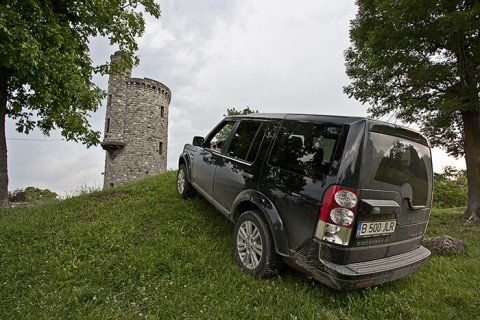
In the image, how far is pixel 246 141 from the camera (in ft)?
13.5

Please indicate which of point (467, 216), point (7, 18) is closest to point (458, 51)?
point (467, 216)

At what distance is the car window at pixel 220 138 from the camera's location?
15.7 feet

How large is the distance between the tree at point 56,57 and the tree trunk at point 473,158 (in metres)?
12.8

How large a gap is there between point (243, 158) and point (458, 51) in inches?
334

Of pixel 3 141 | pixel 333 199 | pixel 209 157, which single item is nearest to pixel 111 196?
pixel 209 157

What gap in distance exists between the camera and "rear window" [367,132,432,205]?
2823 millimetres

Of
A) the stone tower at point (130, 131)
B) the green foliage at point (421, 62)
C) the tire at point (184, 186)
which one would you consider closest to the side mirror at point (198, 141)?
the tire at point (184, 186)

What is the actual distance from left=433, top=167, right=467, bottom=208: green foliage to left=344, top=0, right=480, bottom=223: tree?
13382 millimetres

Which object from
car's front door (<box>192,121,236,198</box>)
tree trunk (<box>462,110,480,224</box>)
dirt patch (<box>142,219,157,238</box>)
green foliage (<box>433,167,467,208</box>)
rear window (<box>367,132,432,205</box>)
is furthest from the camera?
green foliage (<box>433,167,467,208</box>)

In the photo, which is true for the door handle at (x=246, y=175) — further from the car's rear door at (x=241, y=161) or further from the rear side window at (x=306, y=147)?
the rear side window at (x=306, y=147)

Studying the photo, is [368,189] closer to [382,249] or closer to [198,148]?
[382,249]

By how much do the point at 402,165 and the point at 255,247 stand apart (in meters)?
1.98

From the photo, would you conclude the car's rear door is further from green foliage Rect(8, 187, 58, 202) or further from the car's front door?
green foliage Rect(8, 187, 58, 202)

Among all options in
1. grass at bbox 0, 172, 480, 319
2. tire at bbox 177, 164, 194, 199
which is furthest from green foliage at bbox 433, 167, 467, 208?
tire at bbox 177, 164, 194, 199
